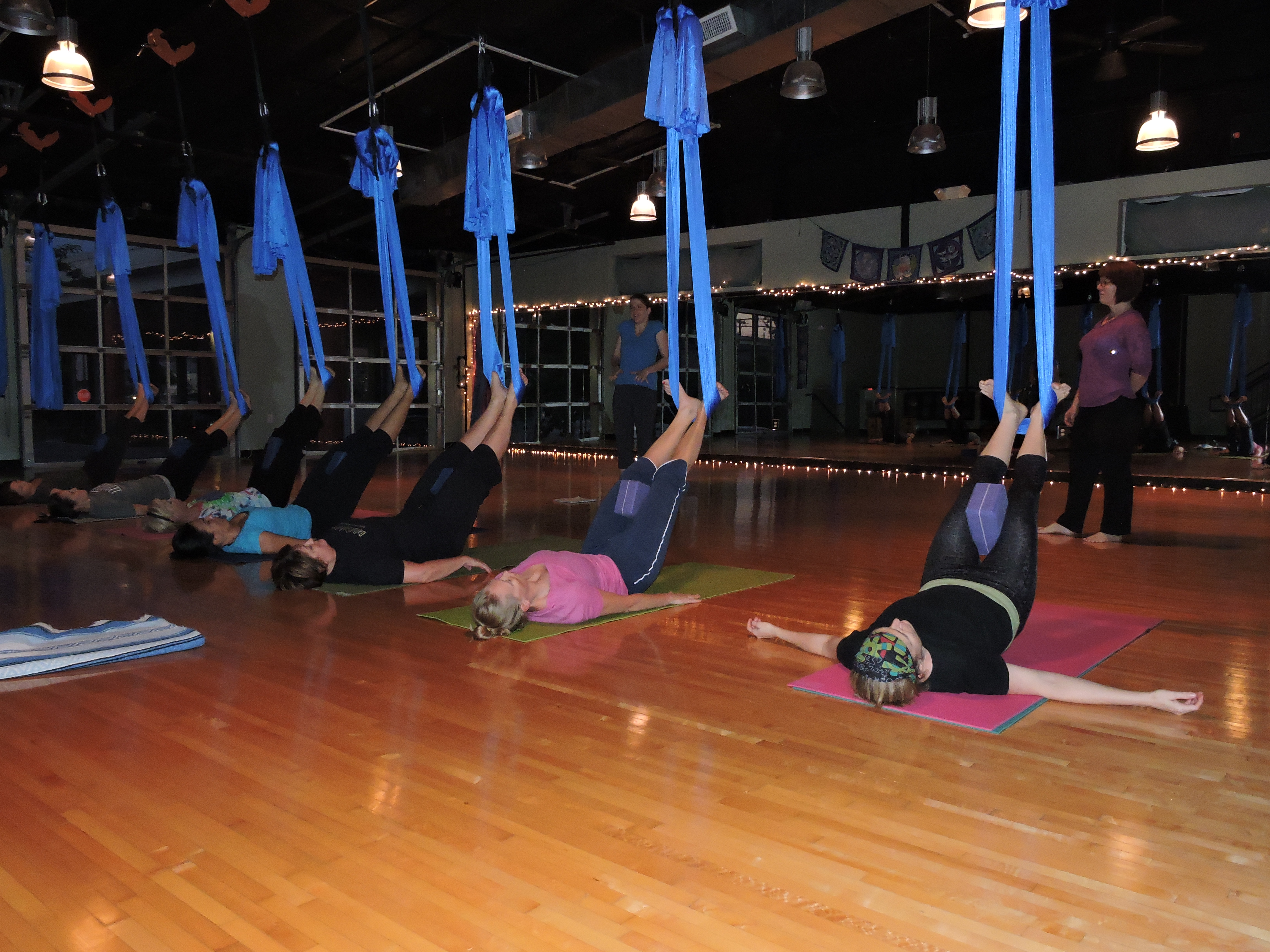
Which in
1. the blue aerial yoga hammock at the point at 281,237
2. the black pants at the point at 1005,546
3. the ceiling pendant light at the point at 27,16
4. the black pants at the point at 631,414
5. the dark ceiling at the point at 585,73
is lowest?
the black pants at the point at 1005,546

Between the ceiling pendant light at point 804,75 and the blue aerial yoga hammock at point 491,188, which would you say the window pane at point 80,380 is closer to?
the blue aerial yoga hammock at point 491,188

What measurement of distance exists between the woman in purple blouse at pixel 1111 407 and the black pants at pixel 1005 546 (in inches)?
98.2

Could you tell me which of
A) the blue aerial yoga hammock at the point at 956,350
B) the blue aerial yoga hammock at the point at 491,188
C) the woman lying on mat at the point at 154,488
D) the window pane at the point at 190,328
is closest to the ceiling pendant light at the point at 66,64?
the woman lying on mat at the point at 154,488

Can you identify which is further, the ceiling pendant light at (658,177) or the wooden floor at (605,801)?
the ceiling pendant light at (658,177)

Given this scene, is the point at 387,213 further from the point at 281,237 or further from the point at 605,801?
the point at 605,801

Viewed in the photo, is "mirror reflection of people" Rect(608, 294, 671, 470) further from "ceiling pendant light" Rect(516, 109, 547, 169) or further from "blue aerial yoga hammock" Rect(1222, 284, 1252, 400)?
"blue aerial yoga hammock" Rect(1222, 284, 1252, 400)

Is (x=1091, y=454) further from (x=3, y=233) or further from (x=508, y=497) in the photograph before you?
(x=3, y=233)

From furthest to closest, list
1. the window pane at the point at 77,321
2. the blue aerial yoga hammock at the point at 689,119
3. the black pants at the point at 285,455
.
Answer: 1. the window pane at the point at 77,321
2. the black pants at the point at 285,455
3. the blue aerial yoga hammock at the point at 689,119

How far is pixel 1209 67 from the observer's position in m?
7.68

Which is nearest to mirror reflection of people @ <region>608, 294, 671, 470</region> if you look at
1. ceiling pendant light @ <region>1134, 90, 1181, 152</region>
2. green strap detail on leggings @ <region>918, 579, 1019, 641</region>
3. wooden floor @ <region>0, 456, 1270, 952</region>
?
wooden floor @ <region>0, 456, 1270, 952</region>

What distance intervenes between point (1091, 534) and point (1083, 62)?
14.7 ft

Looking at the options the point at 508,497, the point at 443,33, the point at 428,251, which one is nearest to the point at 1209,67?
the point at 443,33

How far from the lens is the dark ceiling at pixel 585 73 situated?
21.1ft

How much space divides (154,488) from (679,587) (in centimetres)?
401
